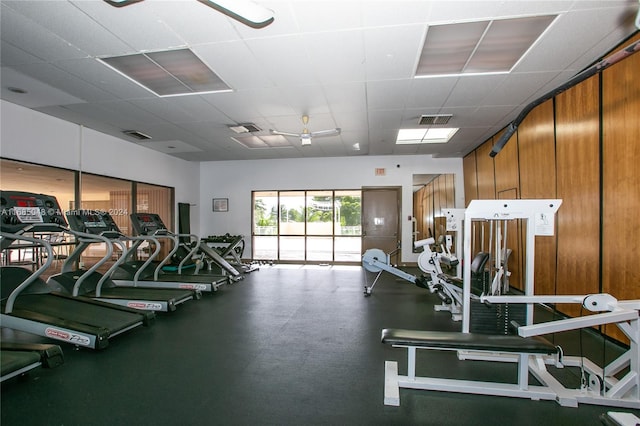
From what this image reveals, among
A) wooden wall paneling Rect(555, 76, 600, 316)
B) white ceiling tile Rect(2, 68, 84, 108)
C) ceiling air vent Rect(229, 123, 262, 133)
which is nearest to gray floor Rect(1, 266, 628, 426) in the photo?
wooden wall paneling Rect(555, 76, 600, 316)

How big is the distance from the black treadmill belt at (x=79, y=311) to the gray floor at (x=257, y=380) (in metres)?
0.21

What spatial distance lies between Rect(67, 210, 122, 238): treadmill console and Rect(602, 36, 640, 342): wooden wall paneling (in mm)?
6282

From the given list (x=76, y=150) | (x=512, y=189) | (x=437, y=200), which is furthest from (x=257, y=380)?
(x=437, y=200)

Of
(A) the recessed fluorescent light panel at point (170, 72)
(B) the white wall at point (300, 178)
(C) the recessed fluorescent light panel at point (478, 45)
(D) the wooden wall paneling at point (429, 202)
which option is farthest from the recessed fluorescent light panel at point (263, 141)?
(D) the wooden wall paneling at point (429, 202)

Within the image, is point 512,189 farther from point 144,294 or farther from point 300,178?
A: point 144,294

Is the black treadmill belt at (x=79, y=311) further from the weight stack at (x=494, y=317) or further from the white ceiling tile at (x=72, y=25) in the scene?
the weight stack at (x=494, y=317)

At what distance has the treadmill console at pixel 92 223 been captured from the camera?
409 cm

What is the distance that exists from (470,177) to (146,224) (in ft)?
24.6

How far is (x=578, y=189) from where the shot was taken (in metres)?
3.55

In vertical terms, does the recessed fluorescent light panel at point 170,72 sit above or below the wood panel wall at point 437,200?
above

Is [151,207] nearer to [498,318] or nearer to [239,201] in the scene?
[239,201]

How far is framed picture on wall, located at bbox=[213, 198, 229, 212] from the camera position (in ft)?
29.8

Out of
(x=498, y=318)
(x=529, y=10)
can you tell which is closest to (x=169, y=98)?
(x=529, y=10)

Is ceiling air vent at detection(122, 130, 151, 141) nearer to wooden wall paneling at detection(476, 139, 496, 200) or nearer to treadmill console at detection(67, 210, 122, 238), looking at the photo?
treadmill console at detection(67, 210, 122, 238)
